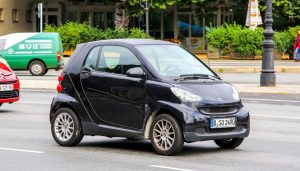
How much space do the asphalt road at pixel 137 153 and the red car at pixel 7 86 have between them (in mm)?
2206

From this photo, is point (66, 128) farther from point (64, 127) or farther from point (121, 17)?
point (121, 17)

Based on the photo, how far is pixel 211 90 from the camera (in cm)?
1141

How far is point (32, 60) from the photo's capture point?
36.8 metres

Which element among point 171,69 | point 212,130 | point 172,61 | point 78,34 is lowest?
point 212,130

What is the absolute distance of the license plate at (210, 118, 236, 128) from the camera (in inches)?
443

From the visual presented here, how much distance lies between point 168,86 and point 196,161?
109 cm

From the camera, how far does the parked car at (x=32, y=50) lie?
3628 centimetres

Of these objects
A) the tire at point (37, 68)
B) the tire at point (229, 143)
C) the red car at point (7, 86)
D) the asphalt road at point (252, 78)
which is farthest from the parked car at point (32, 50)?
the tire at point (229, 143)

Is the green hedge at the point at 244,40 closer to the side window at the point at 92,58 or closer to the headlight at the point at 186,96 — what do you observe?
the side window at the point at 92,58

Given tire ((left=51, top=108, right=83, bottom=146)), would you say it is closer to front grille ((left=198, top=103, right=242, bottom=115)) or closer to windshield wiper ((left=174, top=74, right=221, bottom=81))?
windshield wiper ((left=174, top=74, right=221, bottom=81))

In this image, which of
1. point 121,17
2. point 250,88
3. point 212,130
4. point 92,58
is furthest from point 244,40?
point 212,130

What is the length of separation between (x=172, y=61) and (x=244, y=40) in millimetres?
35127

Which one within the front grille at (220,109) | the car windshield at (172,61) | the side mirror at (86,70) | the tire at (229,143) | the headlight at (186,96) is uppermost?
the car windshield at (172,61)

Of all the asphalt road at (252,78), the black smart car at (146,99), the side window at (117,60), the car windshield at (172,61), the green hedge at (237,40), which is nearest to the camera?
the black smart car at (146,99)
